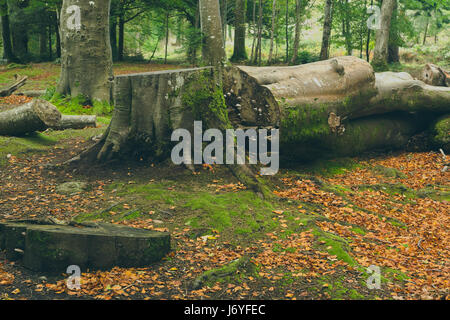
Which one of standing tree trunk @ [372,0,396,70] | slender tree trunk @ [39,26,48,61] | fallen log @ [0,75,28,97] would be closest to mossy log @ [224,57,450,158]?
standing tree trunk @ [372,0,396,70]

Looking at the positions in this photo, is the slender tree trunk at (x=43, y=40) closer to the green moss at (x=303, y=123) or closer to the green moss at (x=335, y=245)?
the green moss at (x=303, y=123)

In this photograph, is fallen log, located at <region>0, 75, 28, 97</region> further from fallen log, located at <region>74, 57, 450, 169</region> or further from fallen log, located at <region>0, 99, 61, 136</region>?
fallen log, located at <region>74, 57, 450, 169</region>

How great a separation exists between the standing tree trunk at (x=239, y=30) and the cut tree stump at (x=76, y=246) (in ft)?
77.8

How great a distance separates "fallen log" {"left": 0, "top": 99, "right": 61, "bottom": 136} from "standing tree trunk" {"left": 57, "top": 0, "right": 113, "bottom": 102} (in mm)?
2943

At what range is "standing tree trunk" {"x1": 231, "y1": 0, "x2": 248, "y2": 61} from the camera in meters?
26.5

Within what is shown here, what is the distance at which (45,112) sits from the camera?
891 centimetres

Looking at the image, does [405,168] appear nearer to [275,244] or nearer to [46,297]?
[275,244]

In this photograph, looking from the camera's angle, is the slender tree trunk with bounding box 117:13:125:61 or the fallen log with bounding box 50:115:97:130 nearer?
the fallen log with bounding box 50:115:97:130

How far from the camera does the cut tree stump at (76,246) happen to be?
4285 mm

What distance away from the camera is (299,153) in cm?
858

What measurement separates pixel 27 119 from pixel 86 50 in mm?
3530

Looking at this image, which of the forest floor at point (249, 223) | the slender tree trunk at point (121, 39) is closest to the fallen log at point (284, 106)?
the forest floor at point (249, 223)

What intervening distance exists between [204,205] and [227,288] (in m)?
1.74

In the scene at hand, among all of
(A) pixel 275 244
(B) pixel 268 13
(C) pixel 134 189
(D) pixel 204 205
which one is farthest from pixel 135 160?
(B) pixel 268 13
